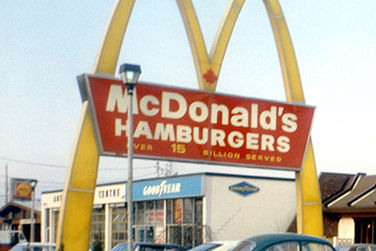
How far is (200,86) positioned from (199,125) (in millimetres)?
1254

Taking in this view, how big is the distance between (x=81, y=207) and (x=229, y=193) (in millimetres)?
19992

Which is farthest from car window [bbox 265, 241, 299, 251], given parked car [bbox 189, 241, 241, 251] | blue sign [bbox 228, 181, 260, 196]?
blue sign [bbox 228, 181, 260, 196]

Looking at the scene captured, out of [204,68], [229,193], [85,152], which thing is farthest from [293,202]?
[85,152]

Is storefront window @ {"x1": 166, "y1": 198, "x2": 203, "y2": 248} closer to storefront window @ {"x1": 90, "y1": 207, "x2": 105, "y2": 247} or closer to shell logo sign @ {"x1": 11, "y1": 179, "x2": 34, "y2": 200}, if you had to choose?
storefront window @ {"x1": 90, "y1": 207, "x2": 105, "y2": 247}

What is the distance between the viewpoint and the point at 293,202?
1592 inches

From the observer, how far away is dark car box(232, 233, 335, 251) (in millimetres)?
13531

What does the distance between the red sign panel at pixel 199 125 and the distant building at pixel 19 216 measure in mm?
43025

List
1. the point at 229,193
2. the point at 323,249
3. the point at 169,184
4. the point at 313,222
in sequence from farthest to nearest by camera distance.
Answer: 1. the point at 169,184
2. the point at 229,193
3. the point at 313,222
4. the point at 323,249

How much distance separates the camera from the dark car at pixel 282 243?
13.5 m

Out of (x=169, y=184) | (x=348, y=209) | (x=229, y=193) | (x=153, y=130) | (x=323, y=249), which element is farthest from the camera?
(x=169, y=184)

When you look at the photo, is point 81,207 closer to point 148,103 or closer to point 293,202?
point 148,103

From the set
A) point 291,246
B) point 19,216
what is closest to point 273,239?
point 291,246

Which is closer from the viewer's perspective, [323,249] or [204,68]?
[323,249]

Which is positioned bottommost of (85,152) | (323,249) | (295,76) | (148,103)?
(323,249)
